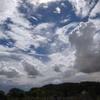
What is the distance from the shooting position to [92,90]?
384cm

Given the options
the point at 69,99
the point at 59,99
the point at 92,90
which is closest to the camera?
the point at 92,90

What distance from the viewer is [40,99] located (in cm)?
816

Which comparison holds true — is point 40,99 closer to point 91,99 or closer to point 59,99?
point 59,99

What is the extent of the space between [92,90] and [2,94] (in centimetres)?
3042

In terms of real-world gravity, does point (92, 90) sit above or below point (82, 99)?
above

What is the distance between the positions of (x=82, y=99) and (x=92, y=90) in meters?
0.83

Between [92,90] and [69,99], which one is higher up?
[92,90]

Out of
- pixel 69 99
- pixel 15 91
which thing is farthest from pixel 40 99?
pixel 15 91

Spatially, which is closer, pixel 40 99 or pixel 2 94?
pixel 40 99

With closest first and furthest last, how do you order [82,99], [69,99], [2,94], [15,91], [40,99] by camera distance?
[82,99]
[69,99]
[40,99]
[2,94]
[15,91]

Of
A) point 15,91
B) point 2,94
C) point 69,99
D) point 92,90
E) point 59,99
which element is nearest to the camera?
point 92,90

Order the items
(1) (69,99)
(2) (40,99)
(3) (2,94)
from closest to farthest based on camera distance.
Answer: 1. (1) (69,99)
2. (2) (40,99)
3. (3) (2,94)

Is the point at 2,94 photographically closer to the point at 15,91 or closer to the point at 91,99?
the point at 15,91

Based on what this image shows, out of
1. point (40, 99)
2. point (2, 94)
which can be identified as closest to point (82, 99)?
point (40, 99)
